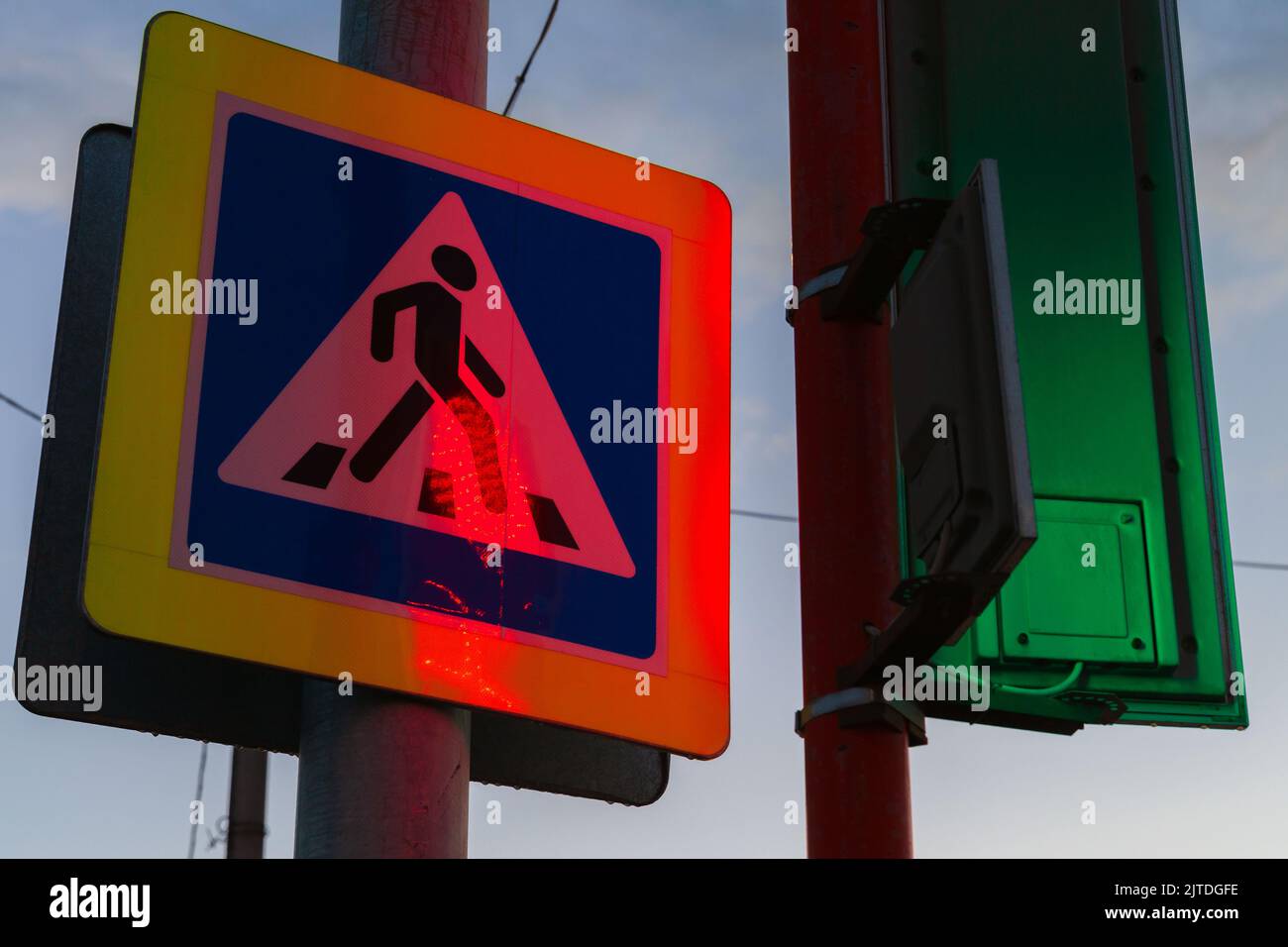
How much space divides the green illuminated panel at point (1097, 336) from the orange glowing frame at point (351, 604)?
49 centimetres

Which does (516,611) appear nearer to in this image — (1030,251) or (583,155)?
(583,155)

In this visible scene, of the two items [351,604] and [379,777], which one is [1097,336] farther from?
[379,777]

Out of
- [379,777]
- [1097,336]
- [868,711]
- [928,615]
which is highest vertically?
[1097,336]

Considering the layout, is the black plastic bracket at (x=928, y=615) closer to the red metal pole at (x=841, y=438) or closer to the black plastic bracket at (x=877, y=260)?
the red metal pole at (x=841, y=438)

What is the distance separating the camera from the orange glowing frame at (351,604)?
2.96 m

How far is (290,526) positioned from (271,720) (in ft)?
1.02

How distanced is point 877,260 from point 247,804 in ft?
27.3

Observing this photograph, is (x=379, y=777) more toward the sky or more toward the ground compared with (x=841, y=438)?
more toward the ground

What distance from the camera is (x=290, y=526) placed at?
3.07 meters

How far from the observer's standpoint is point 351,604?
3.04 meters

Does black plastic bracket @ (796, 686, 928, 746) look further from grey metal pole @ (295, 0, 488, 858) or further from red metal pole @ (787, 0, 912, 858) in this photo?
grey metal pole @ (295, 0, 488, 858)

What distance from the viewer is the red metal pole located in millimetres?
3346

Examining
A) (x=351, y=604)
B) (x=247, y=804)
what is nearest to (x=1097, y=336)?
(x=351, y=604)
